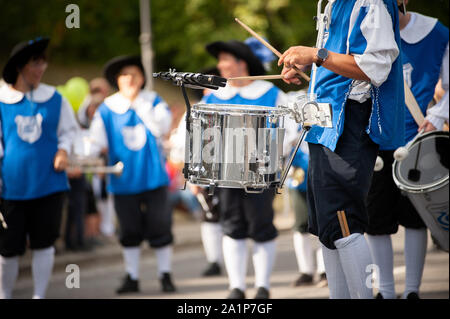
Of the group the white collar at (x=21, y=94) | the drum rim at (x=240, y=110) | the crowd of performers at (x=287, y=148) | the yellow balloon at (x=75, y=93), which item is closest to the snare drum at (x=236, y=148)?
the drum rim at (x=240, y=110)

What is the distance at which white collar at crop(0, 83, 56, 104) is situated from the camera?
5.72 metres

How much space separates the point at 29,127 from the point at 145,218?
1.87 meters

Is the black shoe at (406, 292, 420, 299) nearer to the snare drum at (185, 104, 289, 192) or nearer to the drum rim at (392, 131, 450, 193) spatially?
the drum rim at (392, 131, 450, 193)

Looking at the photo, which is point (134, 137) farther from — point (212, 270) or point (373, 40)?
point (373, 40)

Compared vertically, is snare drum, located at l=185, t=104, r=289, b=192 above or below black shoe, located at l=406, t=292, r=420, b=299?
above

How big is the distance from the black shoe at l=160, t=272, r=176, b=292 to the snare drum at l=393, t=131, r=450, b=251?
297cm

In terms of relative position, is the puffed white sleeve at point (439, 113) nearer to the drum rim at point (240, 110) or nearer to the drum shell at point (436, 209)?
the drum shell at point (436, 209)

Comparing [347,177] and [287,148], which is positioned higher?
[347,177]

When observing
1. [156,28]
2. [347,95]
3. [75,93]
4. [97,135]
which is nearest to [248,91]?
[97,135]

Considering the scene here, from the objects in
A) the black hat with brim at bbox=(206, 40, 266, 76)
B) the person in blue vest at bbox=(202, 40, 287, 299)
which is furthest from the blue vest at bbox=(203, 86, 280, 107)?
the black hat with brim at bbox=(206, 40, 266, 76)

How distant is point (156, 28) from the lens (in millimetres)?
22922

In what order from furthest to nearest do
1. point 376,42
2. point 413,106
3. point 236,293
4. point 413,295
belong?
point 236,293 → point 413,295 → point 413,106 → point 376,42

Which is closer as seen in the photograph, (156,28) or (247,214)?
(247,214)
